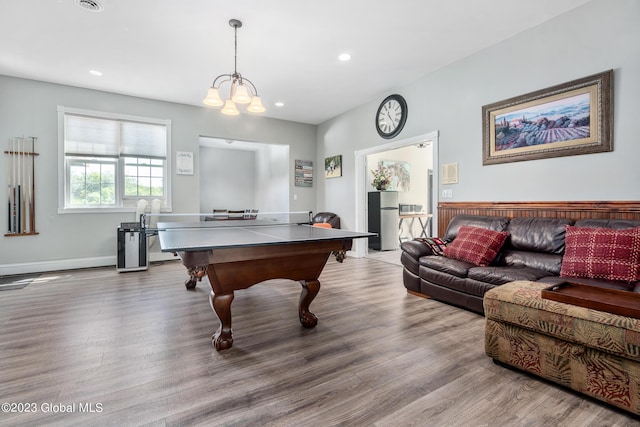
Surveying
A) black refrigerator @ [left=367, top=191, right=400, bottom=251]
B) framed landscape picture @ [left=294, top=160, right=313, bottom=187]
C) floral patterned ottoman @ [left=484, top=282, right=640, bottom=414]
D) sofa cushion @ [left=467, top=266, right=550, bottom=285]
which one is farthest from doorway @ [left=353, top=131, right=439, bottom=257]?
floral patterned ottoman @ [left=484, top=282, right=640, bottom=414]

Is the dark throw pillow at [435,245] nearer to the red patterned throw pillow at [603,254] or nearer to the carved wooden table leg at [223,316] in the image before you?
the red patterned throw pillow at [603,254]

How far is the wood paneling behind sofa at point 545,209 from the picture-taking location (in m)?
2.40

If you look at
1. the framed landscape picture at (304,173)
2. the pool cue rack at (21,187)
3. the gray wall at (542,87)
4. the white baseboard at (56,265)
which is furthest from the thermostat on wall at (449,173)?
the pool cue rack at (21,187)

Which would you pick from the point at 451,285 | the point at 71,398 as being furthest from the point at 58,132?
the point at 451,285

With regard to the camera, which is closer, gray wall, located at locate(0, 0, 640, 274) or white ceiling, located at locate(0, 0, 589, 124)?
gray wall, located at locate(0, 0, 640, 274)

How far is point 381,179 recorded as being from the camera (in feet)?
20.8

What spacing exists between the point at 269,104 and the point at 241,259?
4.21m

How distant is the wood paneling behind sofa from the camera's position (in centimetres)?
240

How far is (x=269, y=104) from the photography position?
5.36 meters

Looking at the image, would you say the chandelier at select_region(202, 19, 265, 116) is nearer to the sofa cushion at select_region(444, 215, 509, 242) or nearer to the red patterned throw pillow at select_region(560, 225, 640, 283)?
the sofa cushion at select_region(444, 215, 509, 242)

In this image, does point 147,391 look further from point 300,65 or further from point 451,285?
point 300,65

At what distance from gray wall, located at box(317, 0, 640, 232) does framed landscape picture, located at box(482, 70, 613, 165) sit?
0.22 ft

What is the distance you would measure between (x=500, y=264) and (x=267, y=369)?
2.38m

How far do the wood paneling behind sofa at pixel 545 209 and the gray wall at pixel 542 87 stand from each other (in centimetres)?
7
